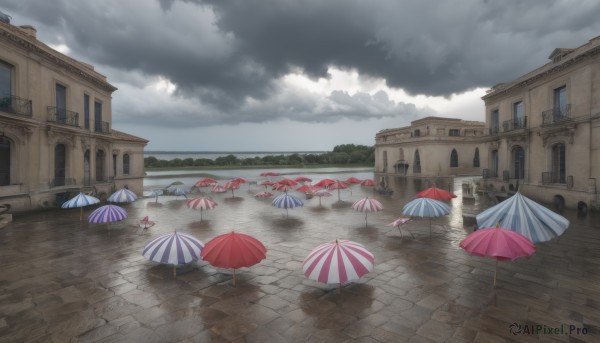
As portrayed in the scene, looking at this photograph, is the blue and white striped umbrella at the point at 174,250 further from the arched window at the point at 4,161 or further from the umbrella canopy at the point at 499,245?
the arched window at the point at 4,161

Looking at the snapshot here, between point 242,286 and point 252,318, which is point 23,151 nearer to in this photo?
point 242,286

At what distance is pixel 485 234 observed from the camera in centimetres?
645

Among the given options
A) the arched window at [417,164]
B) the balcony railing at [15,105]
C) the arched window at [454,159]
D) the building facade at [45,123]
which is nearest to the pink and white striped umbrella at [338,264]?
the building facade at [45,123]

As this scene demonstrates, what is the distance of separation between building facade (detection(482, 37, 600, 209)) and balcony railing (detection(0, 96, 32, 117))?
29.6 m

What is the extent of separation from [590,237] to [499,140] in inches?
617

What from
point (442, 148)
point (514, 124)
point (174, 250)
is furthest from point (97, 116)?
point (442, 148)

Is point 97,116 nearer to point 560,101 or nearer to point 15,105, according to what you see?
point 15,105

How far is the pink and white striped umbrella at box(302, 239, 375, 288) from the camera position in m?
5.84

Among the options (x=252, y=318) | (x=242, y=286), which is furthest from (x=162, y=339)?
(x=242, y=286)

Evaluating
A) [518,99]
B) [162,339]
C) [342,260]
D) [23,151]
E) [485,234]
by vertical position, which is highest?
[518,99]

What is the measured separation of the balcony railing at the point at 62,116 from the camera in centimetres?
1741

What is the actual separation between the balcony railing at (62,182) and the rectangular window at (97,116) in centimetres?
526

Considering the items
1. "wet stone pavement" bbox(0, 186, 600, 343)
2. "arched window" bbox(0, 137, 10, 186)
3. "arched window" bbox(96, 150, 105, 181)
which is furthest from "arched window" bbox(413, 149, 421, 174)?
"arched window" bbox(0, 137, 10, 186)

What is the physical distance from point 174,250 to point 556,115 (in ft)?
74.6
